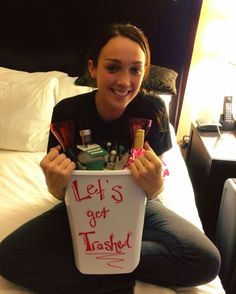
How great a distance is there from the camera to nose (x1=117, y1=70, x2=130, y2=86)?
86 centimetres

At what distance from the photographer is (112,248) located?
0.77 metres

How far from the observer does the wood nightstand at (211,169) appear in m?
1.43

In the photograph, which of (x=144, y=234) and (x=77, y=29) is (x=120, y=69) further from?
(x=77, y=29)

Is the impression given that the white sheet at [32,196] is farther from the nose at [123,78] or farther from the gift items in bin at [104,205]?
the nose at [123,78]

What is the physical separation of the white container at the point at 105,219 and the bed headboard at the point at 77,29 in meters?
1.17

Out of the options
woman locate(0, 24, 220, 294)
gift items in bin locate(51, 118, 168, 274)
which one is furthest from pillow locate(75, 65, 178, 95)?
gift items in bin locate(51, 118, 168, 274)

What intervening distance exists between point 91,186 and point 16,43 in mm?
1306

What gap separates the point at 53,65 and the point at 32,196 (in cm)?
90

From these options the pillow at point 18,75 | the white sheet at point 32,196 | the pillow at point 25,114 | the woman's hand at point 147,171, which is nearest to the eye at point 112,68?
the woman's hand at point 147,171

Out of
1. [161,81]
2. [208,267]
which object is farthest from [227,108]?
[208,267]

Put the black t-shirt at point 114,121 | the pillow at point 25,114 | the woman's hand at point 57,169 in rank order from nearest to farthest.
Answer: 1. the woman's hand at point 57,169
2. the black t-shirt at point 114,121
3. the pillow at point 25,114

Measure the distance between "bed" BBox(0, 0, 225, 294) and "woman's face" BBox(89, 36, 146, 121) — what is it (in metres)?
0.44

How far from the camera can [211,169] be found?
4.71ft

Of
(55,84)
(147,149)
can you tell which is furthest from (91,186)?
(55,84)
